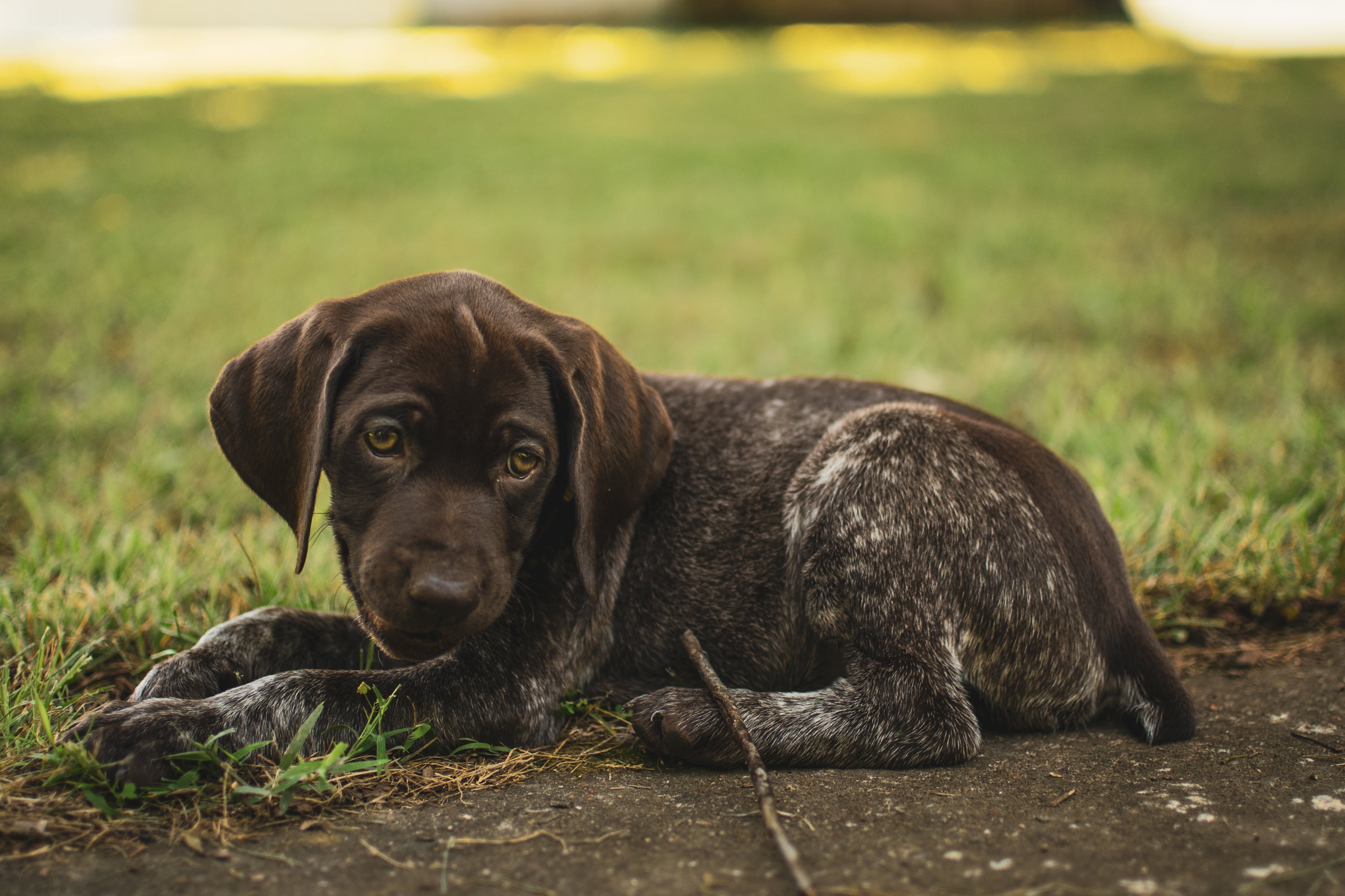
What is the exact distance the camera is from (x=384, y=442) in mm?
3133

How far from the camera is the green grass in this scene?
14.6 feet

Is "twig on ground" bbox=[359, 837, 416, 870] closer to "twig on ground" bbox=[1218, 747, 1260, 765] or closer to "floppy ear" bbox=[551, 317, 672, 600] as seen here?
"floppy ear" bbox=[551, 317, 672, 600]

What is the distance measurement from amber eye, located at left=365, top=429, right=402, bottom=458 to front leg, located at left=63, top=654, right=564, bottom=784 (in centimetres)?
71

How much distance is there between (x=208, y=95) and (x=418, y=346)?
1876 centimetres

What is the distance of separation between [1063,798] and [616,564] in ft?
5.47

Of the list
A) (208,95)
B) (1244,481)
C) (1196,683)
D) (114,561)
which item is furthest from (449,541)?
(208,95)

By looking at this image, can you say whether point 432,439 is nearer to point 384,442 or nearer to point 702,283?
point 384,442

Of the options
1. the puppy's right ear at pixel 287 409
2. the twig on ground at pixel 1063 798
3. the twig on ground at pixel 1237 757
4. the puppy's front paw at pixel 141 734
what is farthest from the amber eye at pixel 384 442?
the twig on ground at pixel 1237 757

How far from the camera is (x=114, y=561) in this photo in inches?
166

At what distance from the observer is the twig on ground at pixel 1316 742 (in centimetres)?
323

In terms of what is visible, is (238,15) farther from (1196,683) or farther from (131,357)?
(1196,683)

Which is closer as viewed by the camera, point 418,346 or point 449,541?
point 449,541

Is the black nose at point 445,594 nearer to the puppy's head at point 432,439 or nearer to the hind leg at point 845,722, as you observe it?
the puppy's head at point 432,439

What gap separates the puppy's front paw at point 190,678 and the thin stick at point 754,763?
5.00 feet
